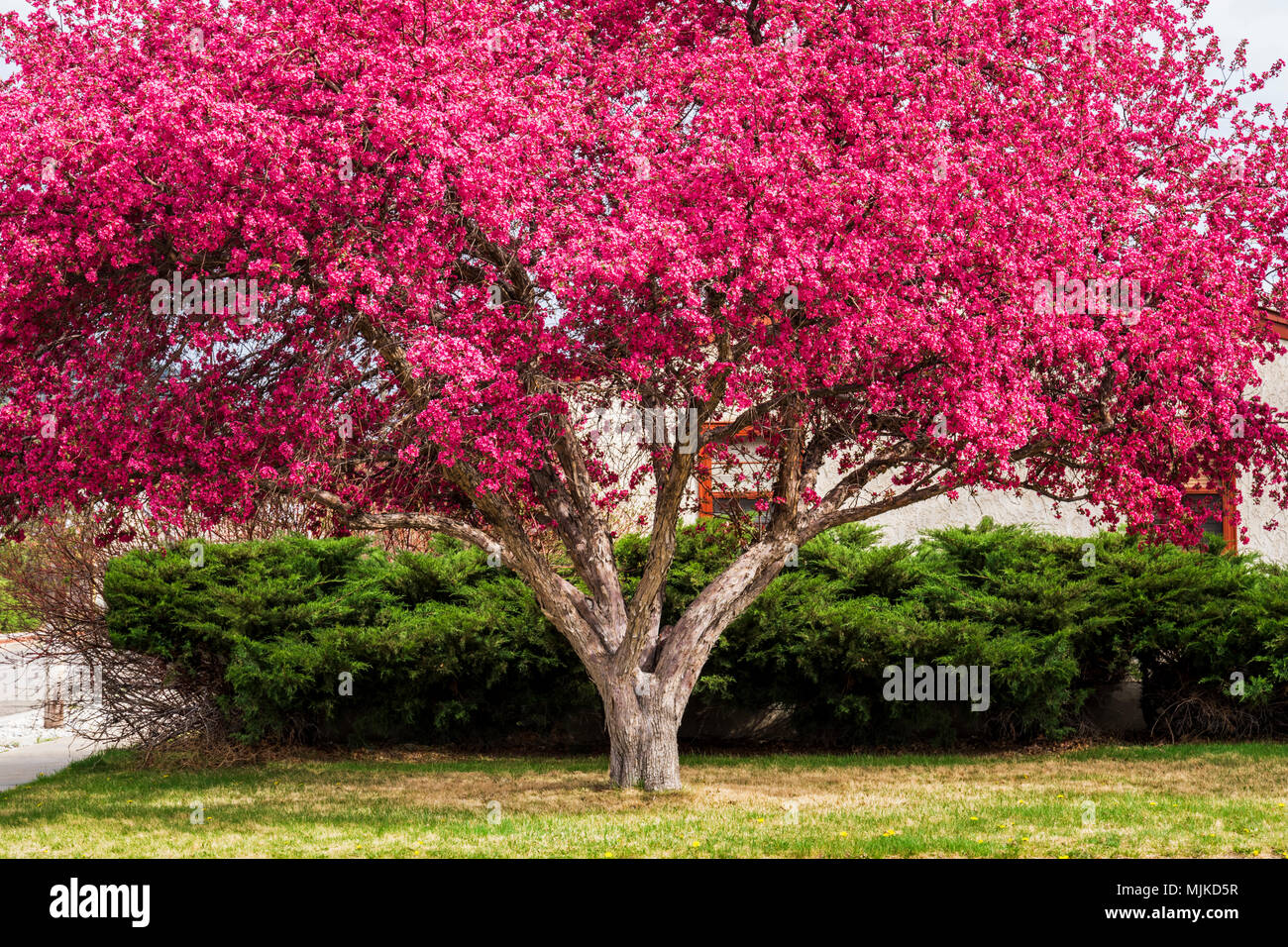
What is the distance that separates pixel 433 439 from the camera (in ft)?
28.3

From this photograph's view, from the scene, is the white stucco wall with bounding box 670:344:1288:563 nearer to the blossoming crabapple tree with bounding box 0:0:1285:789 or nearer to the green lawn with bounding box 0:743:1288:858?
the green lawn with bounding box 0:743:1288:858

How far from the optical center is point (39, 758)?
14.6 metres

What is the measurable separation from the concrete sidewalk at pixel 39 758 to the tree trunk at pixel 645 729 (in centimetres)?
606

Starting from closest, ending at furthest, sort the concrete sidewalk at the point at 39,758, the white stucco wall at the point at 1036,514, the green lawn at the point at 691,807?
the green lawn at the point at 691,807
the concrete sidewalk at the point at 39,758
the white stucco wall at the point at 1036,514

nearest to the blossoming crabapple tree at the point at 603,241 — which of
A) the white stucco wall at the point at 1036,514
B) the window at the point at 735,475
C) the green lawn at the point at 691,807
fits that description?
the window at the point at 735,475

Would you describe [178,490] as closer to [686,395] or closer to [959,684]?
[686,395]

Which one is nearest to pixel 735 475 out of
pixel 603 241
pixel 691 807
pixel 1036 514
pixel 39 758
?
pixel 691 807

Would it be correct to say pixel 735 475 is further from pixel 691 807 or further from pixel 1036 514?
pixel 1036 514

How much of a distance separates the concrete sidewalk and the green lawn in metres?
0.46

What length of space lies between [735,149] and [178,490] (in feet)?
15.0

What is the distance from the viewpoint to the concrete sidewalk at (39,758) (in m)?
13.1

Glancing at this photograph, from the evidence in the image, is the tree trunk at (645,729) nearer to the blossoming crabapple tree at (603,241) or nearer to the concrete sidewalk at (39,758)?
the blossoming crabapple tree at (603,241)

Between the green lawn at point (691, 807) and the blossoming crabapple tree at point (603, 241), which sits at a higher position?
the blossoming crabapple tree at point (603, 241)

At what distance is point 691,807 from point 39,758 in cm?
857
